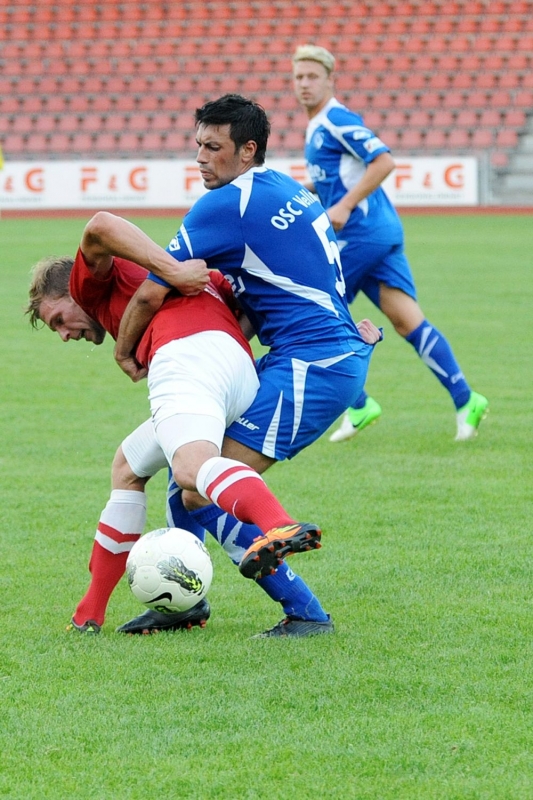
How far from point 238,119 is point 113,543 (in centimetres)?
143

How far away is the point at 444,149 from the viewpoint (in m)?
26.0

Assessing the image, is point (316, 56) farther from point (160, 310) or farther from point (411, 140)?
point (411, 140)

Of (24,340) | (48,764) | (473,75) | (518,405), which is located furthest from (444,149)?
(48,764)

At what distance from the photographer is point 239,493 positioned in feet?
11.3

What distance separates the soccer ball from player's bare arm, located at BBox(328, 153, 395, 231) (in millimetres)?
3319

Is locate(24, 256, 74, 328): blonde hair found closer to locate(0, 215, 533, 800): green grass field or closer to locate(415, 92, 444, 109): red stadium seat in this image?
locate(0, 215, 533, 800): green grass field

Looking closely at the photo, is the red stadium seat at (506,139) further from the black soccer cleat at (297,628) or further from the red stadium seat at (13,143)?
the black soccer cleat at (297,628)

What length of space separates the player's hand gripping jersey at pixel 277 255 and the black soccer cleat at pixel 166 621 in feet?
3.02

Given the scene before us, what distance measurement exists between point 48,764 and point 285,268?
168 centimetres

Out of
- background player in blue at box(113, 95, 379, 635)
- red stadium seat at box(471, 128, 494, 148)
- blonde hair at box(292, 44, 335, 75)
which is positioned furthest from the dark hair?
red stadium seat at box(471, 128, 494, 148)

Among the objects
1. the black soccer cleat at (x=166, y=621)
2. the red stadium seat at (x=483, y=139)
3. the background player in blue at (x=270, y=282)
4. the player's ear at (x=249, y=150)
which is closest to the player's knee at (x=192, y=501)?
the background player in blue at (x=270, y=282)

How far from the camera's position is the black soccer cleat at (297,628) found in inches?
153

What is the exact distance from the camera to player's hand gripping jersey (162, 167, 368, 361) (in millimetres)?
3783

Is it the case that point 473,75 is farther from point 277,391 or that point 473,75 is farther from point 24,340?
point 277,391
